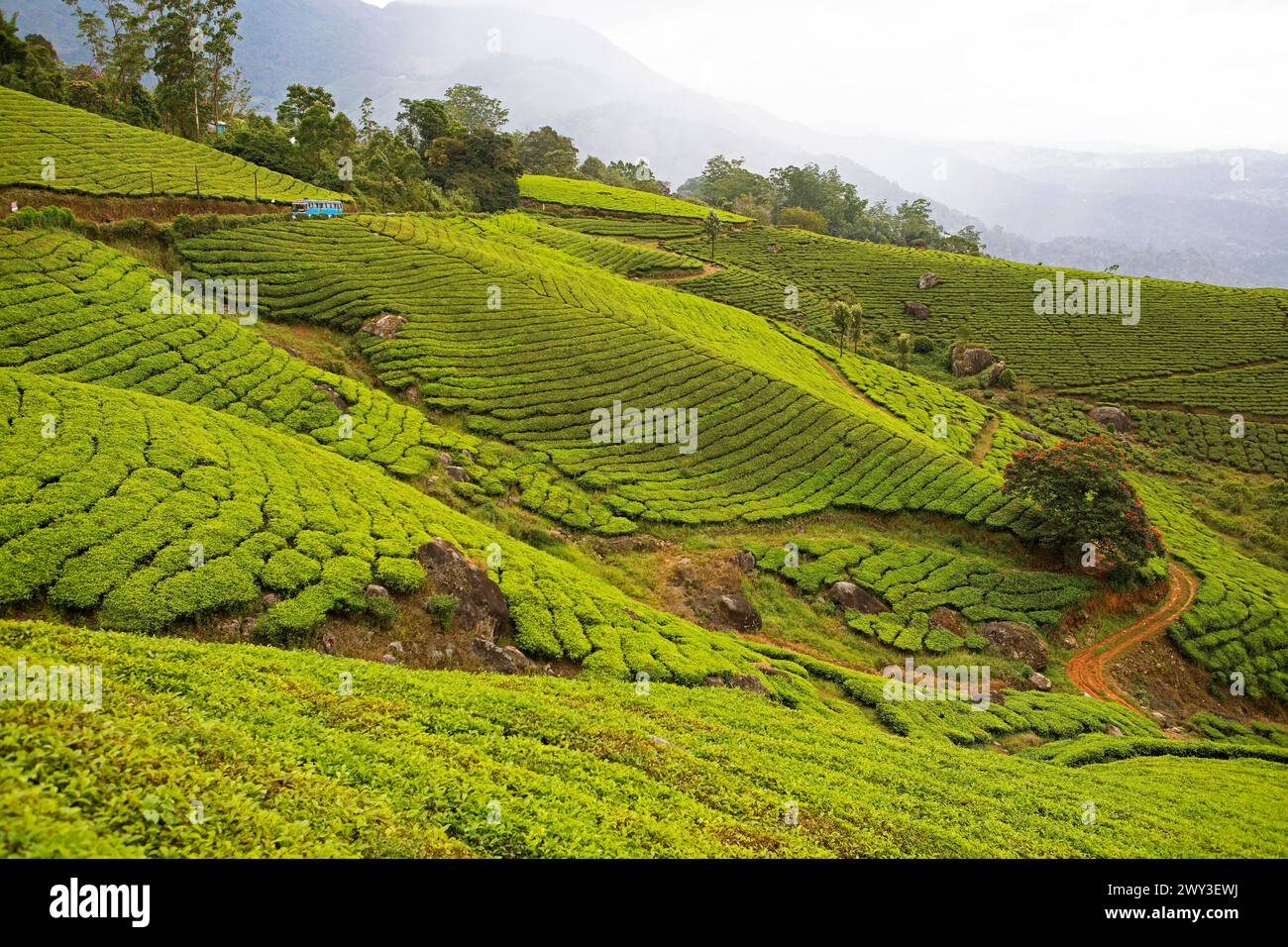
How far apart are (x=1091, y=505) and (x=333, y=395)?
33535 mm

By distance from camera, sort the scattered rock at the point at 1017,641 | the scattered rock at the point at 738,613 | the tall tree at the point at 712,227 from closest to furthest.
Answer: the scattered rock at the point at 738,613 → the scattered rock at the point at 1017,641 → the tall tree at the point at 712,227

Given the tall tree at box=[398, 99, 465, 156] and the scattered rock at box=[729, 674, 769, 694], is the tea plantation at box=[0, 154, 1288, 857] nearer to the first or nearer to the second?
the scattered rock at box=[729, 674, 769, 694]

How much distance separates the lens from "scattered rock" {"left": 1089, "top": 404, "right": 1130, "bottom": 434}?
5355 cm

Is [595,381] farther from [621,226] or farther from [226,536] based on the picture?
[621,226]

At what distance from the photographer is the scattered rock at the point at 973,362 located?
60.4 meters

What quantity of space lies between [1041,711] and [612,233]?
231 feet

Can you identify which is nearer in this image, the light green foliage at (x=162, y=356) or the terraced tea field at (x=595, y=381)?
the light green foliage at (x=162, y=356)

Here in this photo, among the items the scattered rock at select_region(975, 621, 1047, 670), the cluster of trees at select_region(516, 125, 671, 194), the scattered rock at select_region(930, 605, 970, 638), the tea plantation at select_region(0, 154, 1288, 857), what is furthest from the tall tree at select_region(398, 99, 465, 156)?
the scattered rock at select_region(975, 621, 1047, 670)

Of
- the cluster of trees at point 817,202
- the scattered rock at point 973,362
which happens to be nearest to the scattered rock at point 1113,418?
the scattered rock at point 973,362

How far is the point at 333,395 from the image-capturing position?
27.7 m

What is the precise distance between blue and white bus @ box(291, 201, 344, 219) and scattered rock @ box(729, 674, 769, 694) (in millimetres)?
44331

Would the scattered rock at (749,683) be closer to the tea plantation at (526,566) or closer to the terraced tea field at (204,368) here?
the tea plantation at (526,566)

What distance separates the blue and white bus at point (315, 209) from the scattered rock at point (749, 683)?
44.3 meters
